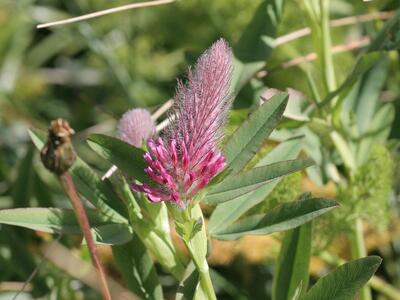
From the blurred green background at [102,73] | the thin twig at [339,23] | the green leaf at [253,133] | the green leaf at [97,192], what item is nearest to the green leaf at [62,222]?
the green leaf at [97,192]

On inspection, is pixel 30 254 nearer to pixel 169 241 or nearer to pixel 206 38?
pixel 169 241

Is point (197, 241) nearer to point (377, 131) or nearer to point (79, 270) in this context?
point (79, 270)

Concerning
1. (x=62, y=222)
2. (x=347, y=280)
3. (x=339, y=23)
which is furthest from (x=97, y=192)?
(x=339, y=23)

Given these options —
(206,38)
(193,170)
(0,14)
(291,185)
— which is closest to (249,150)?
(193,170)

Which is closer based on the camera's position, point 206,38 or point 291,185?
point 291,185

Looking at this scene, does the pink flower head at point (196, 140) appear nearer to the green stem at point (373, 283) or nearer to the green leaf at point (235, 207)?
the green leaf at point (235, 207)

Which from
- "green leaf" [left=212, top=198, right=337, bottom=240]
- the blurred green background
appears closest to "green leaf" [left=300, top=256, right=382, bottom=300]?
"green leaf" [left=212, top=198, right=337, bottom=240]
